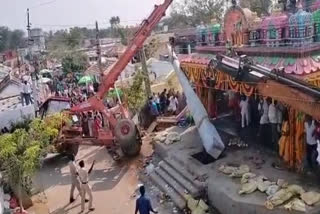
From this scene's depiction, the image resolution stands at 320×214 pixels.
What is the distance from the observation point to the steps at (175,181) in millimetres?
11221

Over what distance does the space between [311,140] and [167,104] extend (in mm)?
10428

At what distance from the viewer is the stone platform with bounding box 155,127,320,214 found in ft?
30.3

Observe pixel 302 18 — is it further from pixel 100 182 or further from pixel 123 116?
pixel 100 182

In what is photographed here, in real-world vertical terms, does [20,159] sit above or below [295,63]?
below

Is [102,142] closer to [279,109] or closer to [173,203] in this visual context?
[173,203]

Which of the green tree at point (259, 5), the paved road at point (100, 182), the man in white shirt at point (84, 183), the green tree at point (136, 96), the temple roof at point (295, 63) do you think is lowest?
the paved road at point (100, 182)

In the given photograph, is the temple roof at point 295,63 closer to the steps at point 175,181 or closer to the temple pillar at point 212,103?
the steps at point 175,181

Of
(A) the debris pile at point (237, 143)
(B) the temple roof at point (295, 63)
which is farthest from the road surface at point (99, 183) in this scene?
(B) the temple roof at point (295, 63)

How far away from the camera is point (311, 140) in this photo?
9602 millimetres

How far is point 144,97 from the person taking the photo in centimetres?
1939

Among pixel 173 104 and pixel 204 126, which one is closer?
pixel 204 126

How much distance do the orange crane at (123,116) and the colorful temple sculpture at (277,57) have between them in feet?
7.49

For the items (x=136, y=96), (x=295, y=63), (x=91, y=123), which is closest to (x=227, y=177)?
(x=295, y=63)

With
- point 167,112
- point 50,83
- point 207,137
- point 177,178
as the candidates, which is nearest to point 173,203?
point 177,178
